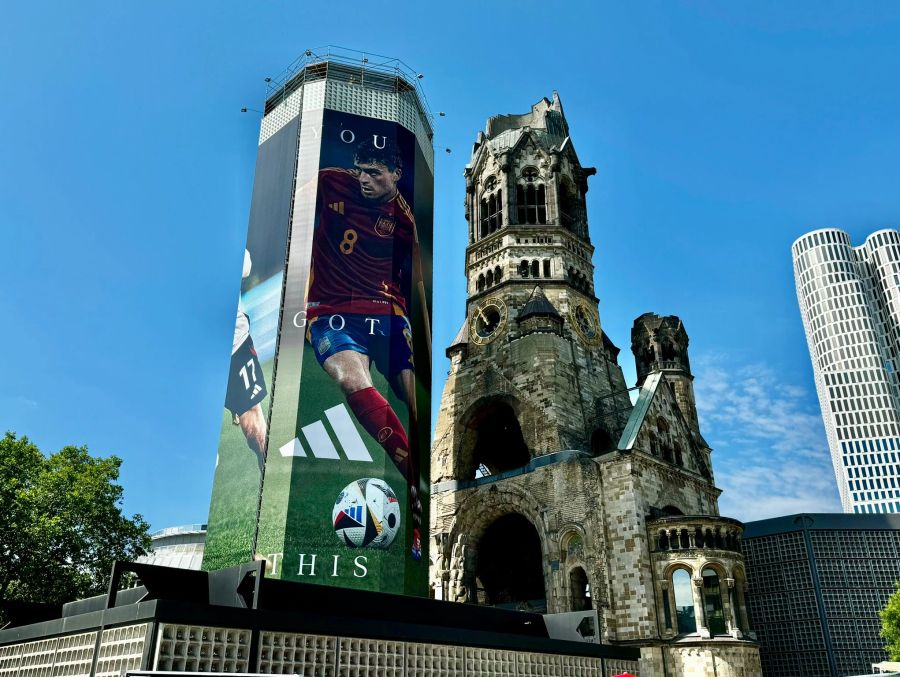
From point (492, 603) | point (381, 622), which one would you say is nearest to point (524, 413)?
point (492, 603)

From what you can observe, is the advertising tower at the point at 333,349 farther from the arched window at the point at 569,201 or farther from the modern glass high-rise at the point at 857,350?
the modern glass high-rise at the point at 857,350

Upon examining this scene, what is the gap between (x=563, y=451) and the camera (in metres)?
44.6

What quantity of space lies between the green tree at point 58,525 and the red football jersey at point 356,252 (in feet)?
45.4

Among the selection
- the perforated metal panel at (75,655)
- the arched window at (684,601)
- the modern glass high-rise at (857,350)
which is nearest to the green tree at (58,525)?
the perforated metal panel at (75,655)

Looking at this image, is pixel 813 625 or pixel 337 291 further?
pixel 813 625

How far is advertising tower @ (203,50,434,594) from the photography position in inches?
1484

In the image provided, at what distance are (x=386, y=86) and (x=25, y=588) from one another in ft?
115

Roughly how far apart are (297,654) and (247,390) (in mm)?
23659

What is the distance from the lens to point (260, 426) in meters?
39.8

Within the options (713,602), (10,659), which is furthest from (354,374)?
(713,602)

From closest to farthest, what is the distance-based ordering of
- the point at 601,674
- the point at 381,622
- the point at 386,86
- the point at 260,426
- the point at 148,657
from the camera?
the point at 148,657, the point at 381,622, the point at 601,674, the point at 260,426, the point at 386,86

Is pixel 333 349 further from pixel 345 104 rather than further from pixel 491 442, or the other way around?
pixel 491 442

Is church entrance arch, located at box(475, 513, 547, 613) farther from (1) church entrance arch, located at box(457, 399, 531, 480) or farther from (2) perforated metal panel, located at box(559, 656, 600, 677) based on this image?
(2) perforated metal panel, located at box(559, 656, 600, 677)

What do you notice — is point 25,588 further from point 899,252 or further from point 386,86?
point 899,252
